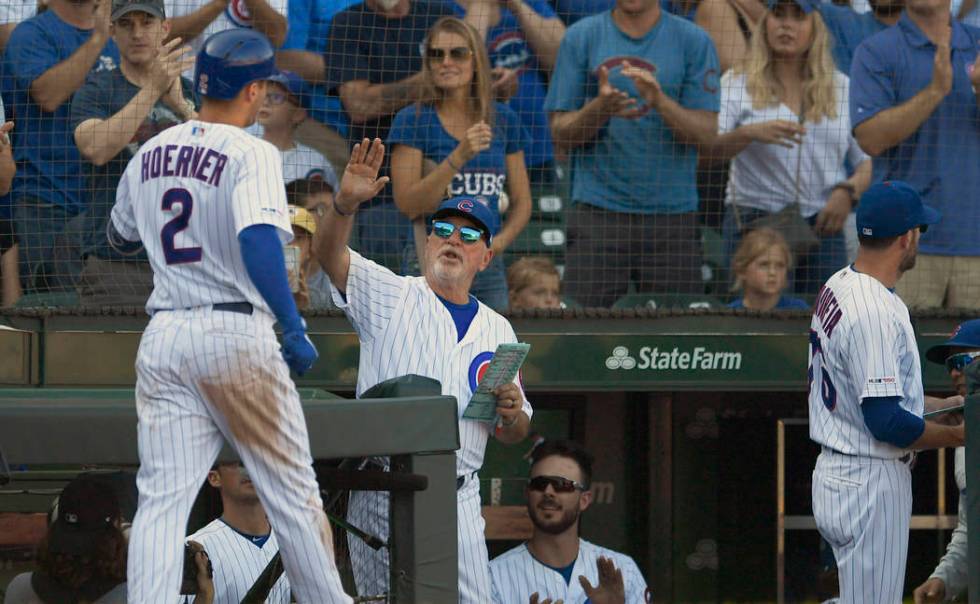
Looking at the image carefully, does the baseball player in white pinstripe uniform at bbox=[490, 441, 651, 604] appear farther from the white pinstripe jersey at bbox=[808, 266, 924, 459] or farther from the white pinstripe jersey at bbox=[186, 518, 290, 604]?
the white pinstripe jersey at bbox=[808, 266, 924, 459]

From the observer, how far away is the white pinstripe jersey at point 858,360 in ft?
14.0

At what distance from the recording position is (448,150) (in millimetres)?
6258

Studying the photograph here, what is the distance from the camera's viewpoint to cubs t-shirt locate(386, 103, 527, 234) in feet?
20.5

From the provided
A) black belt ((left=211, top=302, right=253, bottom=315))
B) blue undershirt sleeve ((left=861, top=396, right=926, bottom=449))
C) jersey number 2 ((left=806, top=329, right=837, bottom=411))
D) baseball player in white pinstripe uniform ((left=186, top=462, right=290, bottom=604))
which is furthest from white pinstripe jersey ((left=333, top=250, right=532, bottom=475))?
black belt ((left=211, top=302, right=253, bottom=315))

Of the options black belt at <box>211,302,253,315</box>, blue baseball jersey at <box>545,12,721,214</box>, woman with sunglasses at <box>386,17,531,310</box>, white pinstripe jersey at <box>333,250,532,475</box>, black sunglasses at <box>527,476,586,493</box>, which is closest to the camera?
black belt at <box>211,302,253,315</box>

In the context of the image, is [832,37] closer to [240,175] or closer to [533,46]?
[533,46]

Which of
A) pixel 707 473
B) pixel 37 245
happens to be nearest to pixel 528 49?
pixel 707 473

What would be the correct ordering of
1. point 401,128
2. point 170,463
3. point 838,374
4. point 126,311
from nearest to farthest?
point 170,463, point 838,374, point 126,311, point 401,128

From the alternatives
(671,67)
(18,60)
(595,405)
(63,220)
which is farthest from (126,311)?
(671,67)

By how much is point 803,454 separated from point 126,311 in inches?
123

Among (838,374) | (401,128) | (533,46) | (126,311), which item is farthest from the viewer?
(533,46)

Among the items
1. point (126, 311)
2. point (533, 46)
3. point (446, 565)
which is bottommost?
point (446, 565)

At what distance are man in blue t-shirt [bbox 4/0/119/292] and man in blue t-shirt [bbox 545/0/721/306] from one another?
208 centimetres

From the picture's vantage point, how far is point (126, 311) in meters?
5.85
